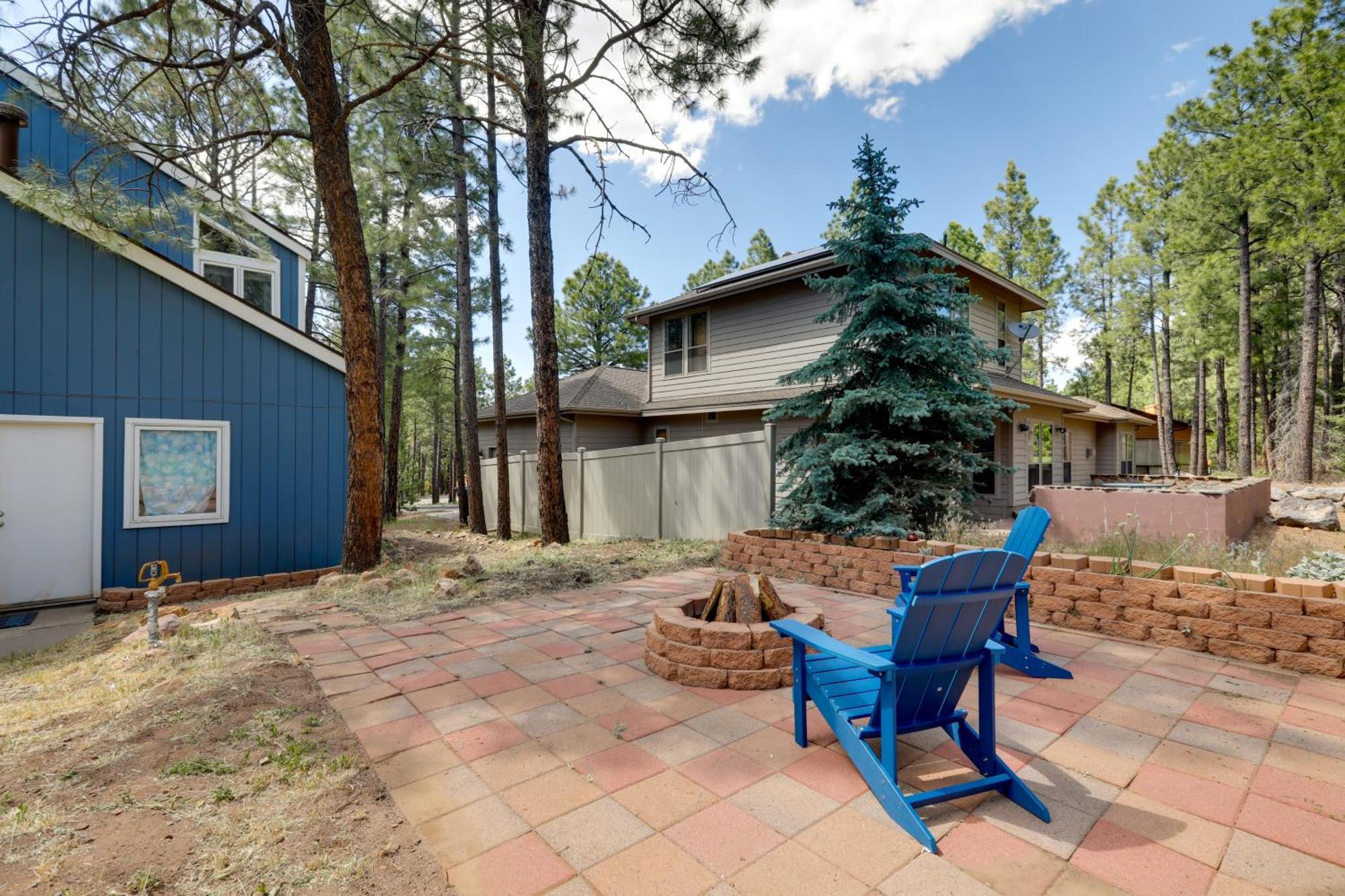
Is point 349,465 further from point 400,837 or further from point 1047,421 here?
point 1047,421

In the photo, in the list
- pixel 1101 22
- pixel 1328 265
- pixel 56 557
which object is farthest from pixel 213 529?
pixel 1328 265

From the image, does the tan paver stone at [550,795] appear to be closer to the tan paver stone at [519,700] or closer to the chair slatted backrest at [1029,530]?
the tan paver stone at [519,700]

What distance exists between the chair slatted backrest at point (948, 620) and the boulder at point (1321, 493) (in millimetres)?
13894

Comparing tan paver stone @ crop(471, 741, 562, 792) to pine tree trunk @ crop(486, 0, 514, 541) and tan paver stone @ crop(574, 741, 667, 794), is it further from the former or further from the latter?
pine tree trunk @ crop(486, 0, 514, 541)

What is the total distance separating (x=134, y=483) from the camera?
260 inches

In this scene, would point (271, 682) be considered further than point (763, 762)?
Yes

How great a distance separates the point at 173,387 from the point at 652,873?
7.95 m

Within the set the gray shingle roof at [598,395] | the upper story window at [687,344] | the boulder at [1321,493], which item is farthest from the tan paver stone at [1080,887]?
the boulder at [1321,493]

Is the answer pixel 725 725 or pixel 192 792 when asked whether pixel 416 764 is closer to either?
pixel 192 792

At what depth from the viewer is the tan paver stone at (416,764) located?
245 cm

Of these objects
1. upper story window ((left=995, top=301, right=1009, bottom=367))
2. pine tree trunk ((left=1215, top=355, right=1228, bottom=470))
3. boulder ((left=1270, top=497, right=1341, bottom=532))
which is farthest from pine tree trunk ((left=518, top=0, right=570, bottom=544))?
pine tree trunk ((left=1215, top=355, right=1228, bottom=470))

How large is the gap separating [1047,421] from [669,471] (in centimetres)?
997

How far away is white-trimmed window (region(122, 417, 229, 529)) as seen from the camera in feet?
21.6

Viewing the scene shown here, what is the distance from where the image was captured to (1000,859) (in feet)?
6.31
